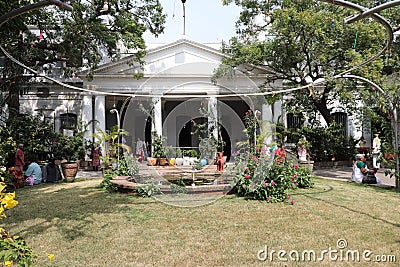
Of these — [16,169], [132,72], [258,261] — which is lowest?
[258,261]

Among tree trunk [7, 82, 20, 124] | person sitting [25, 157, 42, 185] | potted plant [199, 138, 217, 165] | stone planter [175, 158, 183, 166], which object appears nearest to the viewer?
potted plant [199, 138, 217, 165]

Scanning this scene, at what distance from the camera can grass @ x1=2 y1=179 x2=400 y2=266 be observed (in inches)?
184

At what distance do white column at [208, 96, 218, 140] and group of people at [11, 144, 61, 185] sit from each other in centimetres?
613

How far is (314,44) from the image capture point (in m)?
14.3

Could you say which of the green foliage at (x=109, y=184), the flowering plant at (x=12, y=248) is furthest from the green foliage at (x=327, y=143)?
the flowering plant at (x=12, y=248)

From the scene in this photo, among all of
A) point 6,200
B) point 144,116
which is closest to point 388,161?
point 144,116

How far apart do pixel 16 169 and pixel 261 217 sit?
825cm

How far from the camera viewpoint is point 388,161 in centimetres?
1039

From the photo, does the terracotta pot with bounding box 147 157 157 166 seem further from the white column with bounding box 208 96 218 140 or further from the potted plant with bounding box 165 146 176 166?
the white column with bounding box 208 96 218 140

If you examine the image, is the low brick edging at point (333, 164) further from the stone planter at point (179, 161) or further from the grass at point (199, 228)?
the stone planter at point (179, 161)

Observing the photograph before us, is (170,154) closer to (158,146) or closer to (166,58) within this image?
(158,146)

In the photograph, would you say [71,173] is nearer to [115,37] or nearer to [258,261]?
[115,37]

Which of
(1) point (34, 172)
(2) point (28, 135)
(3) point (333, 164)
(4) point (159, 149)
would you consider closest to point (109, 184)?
(4) point (159, 149)

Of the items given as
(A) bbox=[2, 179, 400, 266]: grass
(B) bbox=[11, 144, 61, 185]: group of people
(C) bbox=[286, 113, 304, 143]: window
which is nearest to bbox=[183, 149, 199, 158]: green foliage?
(A) bbox=[2, 179, 400, 266]: grass
